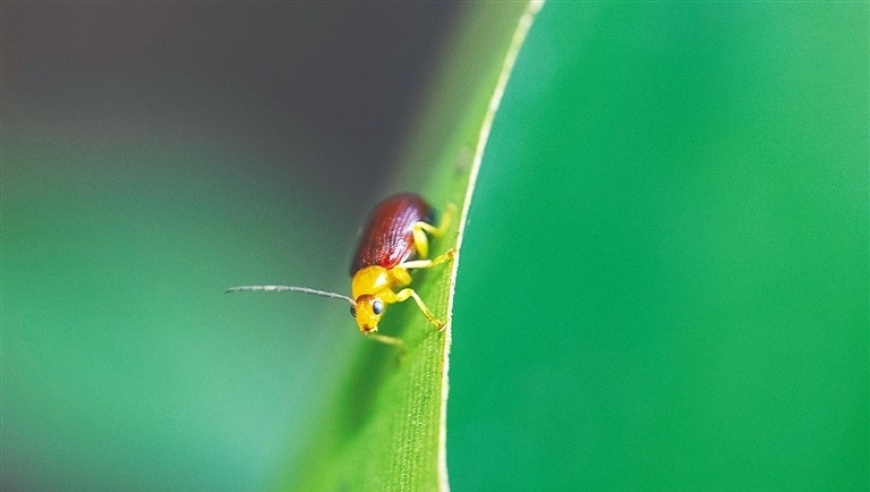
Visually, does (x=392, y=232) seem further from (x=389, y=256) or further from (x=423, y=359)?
(x=423, y=359)

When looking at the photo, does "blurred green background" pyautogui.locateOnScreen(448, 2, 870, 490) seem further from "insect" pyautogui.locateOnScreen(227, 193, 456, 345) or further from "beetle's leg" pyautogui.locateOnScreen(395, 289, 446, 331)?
"insect" pyautogui.locateOnScreen(227, 193, 456, 345)

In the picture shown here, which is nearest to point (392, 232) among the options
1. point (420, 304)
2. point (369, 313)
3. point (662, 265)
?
point (369, 313)

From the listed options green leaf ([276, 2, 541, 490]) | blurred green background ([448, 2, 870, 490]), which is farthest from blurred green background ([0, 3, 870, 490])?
green leaf ([276, 2, 541, 490])

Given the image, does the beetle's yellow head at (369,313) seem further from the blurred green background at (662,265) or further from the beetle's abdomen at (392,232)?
the blurred green background at (662,265)

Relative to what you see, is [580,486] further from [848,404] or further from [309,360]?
[309,360]

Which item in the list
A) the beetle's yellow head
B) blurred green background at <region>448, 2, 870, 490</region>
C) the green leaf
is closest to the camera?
the green leaf

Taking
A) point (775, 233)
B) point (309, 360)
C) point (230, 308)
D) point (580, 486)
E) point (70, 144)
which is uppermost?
point (70, 144)

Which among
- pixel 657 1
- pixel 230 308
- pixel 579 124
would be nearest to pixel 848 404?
pixel 579 124
